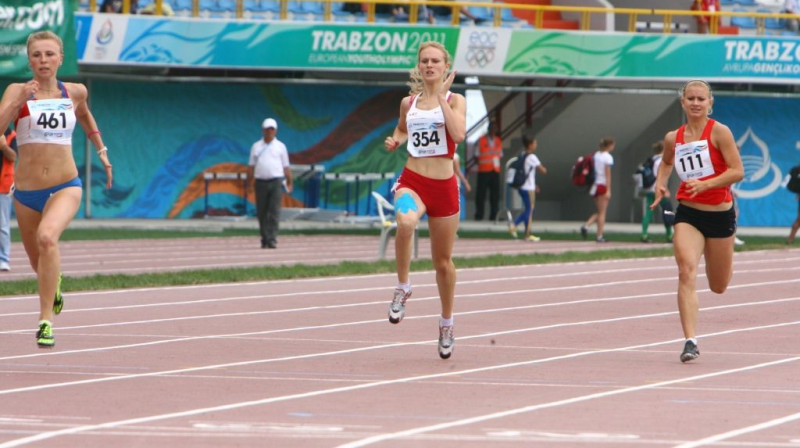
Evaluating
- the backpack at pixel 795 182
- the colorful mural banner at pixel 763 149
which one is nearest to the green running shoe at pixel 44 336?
the backpack at pixel 795 182

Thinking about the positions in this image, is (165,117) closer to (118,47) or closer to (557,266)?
(118,47)

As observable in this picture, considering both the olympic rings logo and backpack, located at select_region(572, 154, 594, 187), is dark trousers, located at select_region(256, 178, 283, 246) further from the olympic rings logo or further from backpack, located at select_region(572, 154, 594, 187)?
the olympic rings logo

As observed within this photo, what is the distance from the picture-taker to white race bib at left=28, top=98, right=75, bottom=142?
36.0 feet

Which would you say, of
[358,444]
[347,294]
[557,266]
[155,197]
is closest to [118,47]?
[155,197]

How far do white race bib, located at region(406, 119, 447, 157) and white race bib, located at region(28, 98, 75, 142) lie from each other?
2290mm

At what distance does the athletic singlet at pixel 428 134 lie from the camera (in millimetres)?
10727

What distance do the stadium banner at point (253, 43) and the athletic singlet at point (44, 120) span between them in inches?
764

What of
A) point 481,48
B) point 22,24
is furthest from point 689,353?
point 481,48

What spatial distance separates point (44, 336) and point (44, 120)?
4.85 ft

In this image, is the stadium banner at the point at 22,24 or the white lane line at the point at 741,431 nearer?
the white lane line at the point at 741,431

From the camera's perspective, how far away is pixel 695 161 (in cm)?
1122

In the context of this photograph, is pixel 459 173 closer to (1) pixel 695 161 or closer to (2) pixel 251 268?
(2) pixel 251 268

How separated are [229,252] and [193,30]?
25.9 feet

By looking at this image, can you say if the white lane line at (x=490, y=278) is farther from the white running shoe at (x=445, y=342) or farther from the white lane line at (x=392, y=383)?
the white lane line at (x=392, y=383)
